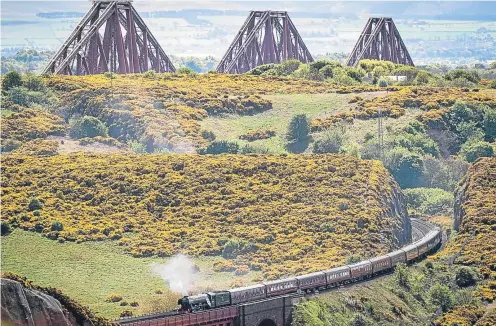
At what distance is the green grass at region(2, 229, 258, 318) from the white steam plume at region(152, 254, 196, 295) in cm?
47

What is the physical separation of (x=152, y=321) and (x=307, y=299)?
478 inches

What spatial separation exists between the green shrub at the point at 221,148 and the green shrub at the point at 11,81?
22.0 meters

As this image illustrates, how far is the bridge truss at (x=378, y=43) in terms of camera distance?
189000mm

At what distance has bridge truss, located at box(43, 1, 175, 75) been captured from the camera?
153125 millimetres

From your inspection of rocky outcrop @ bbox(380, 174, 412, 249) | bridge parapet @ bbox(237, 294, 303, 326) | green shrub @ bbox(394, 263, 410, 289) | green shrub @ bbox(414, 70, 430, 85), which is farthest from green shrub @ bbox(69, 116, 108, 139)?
bridge parapet @ bbox(237, 294, 303, 326)

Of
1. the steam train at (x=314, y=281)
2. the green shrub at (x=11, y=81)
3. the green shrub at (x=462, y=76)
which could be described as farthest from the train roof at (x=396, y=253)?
the green shrub at (x=462, y=76)

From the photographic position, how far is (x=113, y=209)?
3935 inches

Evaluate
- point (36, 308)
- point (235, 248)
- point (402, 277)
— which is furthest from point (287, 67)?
point (36, 308)

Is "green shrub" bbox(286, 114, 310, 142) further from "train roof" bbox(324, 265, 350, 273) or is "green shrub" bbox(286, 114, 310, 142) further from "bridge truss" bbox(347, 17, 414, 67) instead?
"bridge truss" bbox(347, 17, 414, 67)

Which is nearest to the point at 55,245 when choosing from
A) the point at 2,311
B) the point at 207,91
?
the point at 2,311

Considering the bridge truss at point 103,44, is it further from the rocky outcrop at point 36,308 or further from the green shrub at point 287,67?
the rocky outcrop at point 36,308

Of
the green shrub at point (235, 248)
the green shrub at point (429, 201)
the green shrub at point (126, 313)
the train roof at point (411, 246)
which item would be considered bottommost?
the green shrub at point (429, 201)

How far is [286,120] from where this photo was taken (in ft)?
442

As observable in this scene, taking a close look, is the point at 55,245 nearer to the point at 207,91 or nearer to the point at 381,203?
the point at 381,203
